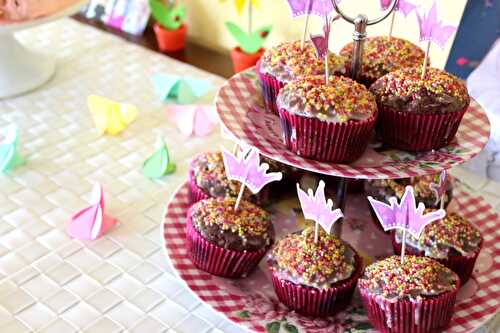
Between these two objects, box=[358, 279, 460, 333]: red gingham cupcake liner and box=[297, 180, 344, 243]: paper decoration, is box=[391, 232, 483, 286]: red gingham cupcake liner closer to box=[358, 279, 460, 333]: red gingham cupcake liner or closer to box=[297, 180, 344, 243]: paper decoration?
box=[358, 279, 460, 333]: red gingham cupcake liner

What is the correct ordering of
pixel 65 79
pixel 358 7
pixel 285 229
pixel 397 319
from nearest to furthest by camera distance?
pixel 397 319, pixel 285 229, pixel 358 7, pixel 65 79

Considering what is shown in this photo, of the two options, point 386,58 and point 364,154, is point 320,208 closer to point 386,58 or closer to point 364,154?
point 364,154

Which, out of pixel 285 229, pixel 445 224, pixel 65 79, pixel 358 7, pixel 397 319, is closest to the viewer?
pixel 397 319

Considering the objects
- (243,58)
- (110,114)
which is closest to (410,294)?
(110,114)

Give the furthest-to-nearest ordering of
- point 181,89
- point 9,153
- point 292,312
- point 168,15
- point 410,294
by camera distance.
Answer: point 168,15 < point 181,89 < point 9,153 < point 292,312 < point 410,294

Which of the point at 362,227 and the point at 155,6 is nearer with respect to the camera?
the point at 362,227

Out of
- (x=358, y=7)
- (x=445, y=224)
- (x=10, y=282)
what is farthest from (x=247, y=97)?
(x=358, y=7)

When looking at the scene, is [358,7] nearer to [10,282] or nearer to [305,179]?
[305,179]

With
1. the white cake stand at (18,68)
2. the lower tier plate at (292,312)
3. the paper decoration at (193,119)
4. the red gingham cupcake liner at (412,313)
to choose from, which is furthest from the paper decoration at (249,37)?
the red gingham cupcake liner at (412,313)

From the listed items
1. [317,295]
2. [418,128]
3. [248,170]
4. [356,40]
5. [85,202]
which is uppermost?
[356,40]
